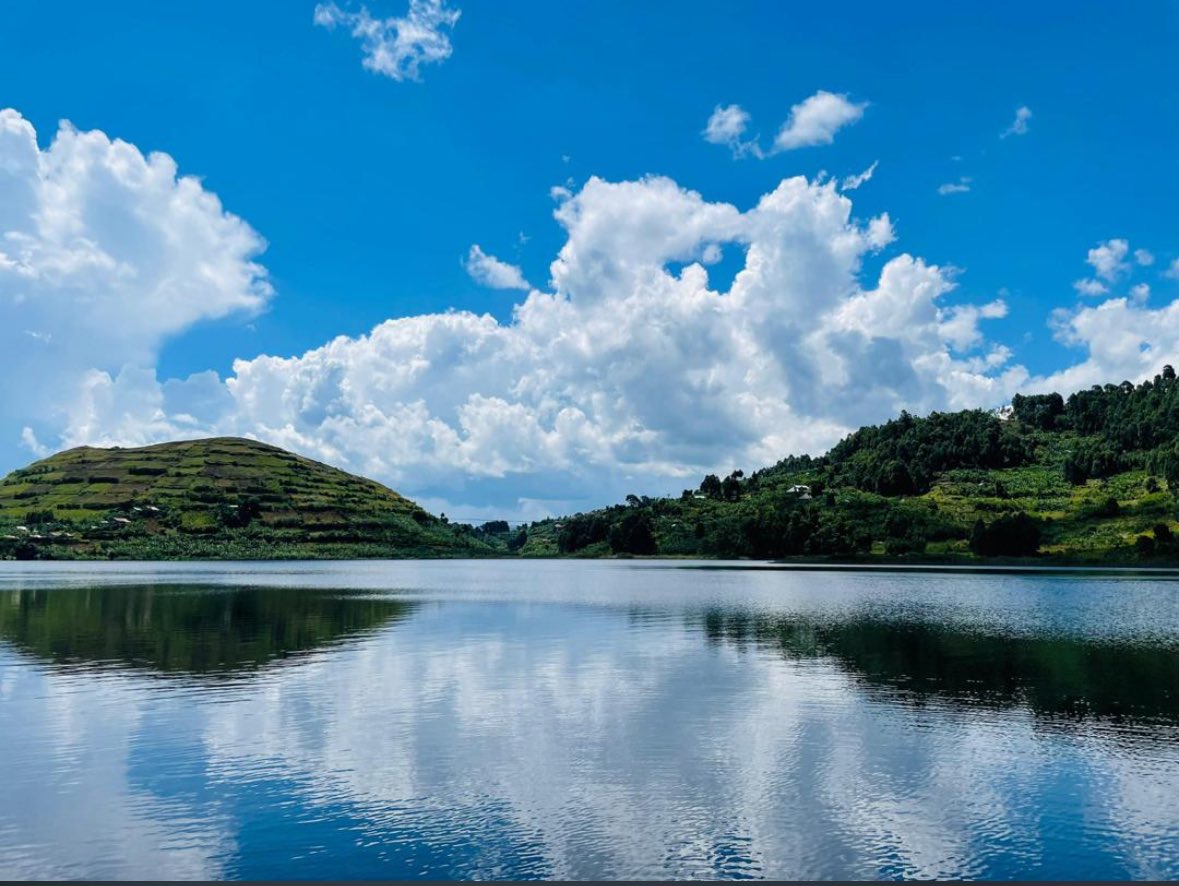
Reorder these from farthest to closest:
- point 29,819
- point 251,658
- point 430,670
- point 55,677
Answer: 1. point 251,658
2. point 430,670
3. point 55,677
4. point 29,819

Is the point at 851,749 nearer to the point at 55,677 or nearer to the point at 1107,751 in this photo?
the point at 1107,751

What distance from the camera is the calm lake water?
2361 cm

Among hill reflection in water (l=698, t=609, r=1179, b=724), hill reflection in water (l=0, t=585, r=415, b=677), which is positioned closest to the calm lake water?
hill reflection in water (l=698, t=609, r=1179, b=724)

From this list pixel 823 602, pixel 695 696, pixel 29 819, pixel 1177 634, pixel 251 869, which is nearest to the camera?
pixel 251 869

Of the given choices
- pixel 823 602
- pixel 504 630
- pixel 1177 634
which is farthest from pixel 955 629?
pixel 504 630

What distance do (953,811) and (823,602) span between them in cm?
8353

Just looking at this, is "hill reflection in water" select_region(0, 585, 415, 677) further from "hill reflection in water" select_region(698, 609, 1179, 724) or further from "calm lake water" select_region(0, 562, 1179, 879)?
"hill reflection in water" select_region(698, 609, 1179, 724)

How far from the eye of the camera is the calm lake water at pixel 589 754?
2361 cm

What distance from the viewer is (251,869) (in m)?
22.5

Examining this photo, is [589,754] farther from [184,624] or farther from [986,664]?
[184,624]

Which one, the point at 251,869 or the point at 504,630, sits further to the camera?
the point at 504,630

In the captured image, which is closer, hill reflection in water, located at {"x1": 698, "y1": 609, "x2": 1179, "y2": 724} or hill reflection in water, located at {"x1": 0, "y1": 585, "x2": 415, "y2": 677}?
hill reflection in water, located at {"x1": 698, "y1": 609, "x2": 1179, "y2": 724}

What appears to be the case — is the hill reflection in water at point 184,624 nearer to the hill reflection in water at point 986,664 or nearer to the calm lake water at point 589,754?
the calm lake water at point 589,754

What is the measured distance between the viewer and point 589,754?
111 ft
